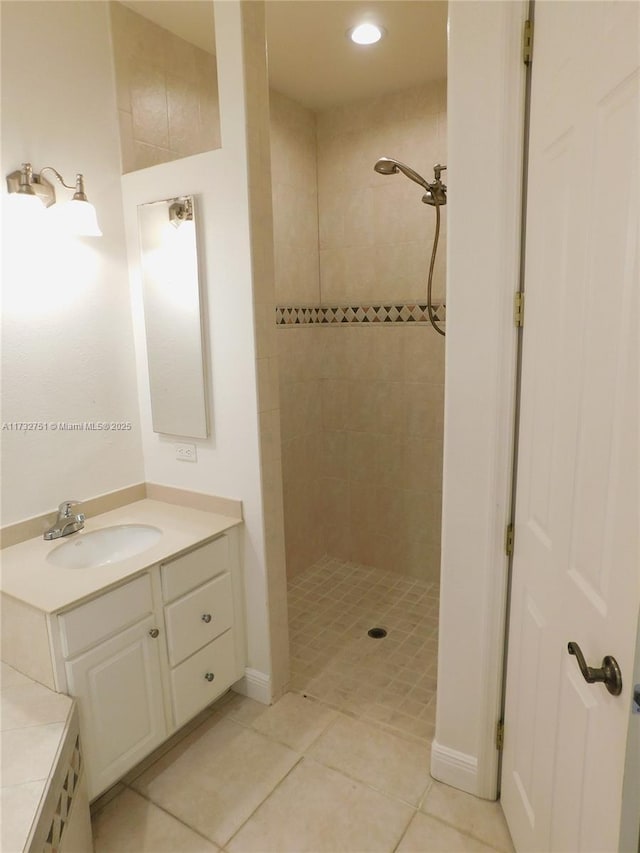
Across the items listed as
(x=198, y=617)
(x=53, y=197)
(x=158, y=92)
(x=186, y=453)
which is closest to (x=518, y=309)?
(x=186, y=453)

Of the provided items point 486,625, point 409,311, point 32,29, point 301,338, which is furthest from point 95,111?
point 486,625

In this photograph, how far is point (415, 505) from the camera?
3.23 m

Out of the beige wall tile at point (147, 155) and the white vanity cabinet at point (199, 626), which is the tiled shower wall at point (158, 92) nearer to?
the beige wall tile at point (147, 155)

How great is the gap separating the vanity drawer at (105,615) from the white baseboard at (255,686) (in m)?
0.68

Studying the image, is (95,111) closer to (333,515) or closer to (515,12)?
(515,12)

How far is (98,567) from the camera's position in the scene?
1.76 m

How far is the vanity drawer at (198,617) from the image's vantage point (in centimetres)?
190

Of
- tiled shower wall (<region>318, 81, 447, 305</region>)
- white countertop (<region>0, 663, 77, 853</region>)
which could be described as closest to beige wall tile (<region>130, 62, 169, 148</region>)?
tiled shower wall (<region>318, 81, 447, 305</region>)

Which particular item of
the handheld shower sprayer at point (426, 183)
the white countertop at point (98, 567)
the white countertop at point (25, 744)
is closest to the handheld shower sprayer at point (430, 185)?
the handheld shower sprayer at point (426, 183)

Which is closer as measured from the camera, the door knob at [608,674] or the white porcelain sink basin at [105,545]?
the door knob at [608,674]

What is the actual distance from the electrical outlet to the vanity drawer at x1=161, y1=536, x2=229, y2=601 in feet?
1.22

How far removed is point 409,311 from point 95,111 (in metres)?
1.77

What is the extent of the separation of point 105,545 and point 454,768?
1.48 m

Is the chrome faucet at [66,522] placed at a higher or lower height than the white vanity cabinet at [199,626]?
higher
